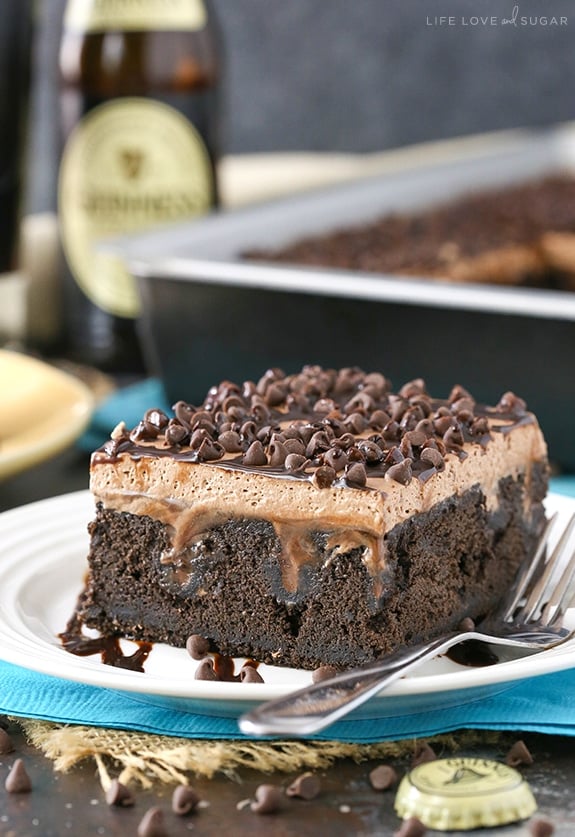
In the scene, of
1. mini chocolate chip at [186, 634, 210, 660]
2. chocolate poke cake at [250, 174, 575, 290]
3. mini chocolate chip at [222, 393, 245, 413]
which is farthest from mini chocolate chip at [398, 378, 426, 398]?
chocolate poke cake at [250, 174, 575, 290]

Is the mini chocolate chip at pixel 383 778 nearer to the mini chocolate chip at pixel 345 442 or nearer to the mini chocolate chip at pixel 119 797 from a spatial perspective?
the mini chocolate chip at pixel 119 797

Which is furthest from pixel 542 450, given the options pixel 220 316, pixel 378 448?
pixel 220 316

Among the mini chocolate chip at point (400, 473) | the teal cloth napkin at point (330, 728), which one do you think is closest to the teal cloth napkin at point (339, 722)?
the teal cloth napkin at point (330, 728)

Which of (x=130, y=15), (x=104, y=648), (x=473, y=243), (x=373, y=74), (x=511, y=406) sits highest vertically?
(x=130, y=15)

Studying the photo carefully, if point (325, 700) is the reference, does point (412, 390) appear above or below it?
above

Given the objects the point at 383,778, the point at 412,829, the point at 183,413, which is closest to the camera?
the point at 412,829

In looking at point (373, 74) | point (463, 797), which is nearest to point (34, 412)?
point (463, 797)

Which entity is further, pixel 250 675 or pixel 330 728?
pixel 250 675

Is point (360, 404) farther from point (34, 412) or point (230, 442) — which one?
point (34, 412)
